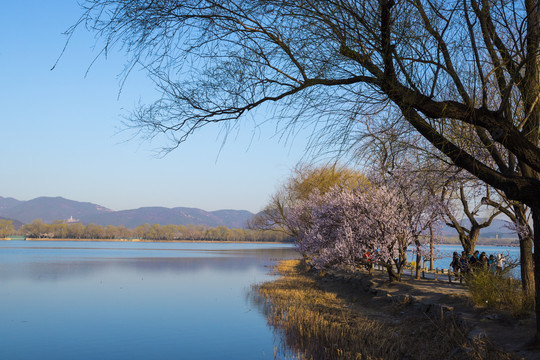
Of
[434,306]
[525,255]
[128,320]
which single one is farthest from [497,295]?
[128,320]

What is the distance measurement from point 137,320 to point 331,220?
421 inches

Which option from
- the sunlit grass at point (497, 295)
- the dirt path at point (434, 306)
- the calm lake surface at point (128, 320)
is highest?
the sunlit grass at point (497, 295)

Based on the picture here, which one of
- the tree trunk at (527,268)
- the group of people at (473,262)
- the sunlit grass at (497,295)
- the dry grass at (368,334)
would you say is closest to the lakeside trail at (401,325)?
the dry grass at (368,334)

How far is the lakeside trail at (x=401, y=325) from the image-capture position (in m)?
11.0

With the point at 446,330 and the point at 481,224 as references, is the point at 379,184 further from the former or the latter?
the point at 446,330

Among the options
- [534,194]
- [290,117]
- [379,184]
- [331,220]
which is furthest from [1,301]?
[534,194]

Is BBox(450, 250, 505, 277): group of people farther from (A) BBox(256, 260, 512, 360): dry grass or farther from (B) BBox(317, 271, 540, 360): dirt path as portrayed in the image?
(A) BBox(256, 260, 512, 360): dry grass

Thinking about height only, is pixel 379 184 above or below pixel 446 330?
above

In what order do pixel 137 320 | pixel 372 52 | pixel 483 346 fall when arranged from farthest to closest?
pixel 137 320 → pixel 483 346 → pixel 372 52

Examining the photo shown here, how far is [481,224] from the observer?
23047mm

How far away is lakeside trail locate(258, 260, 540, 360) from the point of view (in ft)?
36.0

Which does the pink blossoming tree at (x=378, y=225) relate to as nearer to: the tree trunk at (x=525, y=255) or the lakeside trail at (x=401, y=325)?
the lakeside trail at (x=401, y=325)

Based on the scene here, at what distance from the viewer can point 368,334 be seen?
14.1 meters

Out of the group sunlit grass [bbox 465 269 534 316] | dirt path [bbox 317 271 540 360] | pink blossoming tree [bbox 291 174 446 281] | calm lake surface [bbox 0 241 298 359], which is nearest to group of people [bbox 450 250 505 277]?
dirt path [bbox 317 271 540 360]
